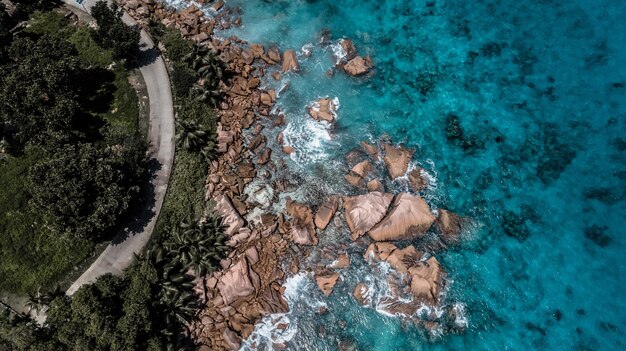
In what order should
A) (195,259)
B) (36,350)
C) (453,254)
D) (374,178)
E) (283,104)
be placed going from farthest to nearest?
(283,104), (374,178), (453,254), (195,259), (36,350)

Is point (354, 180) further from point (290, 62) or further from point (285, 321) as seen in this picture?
point (290, 62)

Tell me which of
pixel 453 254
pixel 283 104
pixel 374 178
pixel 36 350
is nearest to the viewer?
pixel 36 350

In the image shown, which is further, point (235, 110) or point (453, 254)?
point (235, 110)

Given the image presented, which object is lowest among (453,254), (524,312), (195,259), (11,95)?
(524,312)

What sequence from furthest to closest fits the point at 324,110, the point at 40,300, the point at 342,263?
the point at 324,110 → the point at 342,263 → the point at 40,300

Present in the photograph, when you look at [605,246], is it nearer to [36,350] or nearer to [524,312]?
[524,312]

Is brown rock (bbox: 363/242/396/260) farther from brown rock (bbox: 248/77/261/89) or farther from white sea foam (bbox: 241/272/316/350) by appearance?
brown rock (bbox: 248/77/261/89)

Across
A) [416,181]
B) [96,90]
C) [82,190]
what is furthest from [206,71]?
[416,181]

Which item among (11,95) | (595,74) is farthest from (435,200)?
(11,95)
